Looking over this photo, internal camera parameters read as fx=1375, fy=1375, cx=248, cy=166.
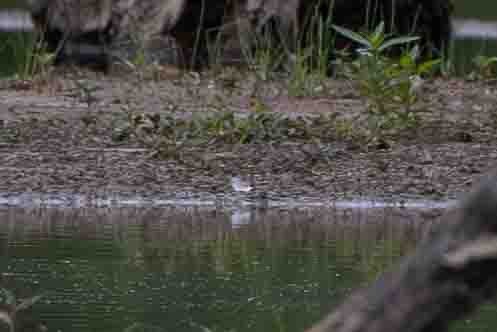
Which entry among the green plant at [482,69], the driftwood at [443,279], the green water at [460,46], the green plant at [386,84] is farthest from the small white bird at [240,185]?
the green plant at [482,69]

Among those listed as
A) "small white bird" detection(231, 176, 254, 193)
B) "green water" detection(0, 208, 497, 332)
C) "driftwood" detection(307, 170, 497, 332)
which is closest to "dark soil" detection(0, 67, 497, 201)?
"small white bird" detection(231, 176, 254, 193)

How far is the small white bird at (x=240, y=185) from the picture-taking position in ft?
21.0

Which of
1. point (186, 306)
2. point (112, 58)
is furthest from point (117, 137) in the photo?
point (112, 58)

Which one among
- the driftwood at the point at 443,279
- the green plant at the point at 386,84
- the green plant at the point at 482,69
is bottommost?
the green plant at the point at 482,69

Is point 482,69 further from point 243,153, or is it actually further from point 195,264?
point 195,264

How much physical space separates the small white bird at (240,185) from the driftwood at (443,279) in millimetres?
4140

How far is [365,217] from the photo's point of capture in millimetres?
6016

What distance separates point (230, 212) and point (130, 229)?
27.3 inches

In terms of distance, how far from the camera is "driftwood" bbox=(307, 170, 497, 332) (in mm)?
2152

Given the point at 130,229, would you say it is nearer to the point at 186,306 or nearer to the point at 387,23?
the point at 186,306

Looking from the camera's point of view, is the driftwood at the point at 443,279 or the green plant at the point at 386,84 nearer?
the driftwood at the point at 443,279

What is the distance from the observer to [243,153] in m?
7.00

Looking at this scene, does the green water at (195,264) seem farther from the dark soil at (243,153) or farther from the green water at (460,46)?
the green water at (460,46)

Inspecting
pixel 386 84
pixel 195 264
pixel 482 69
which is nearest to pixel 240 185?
pixel 386 84
